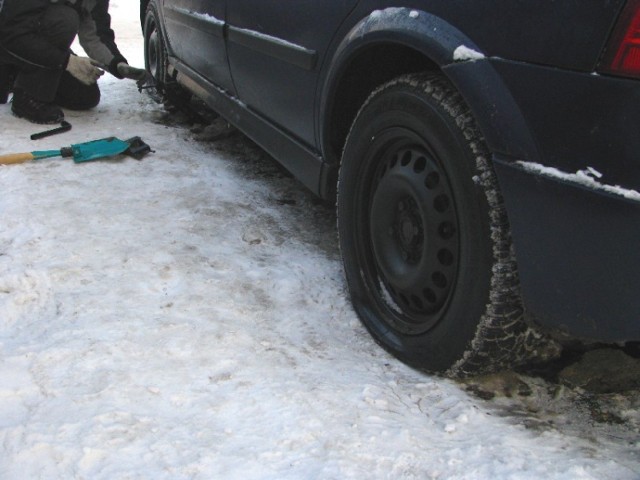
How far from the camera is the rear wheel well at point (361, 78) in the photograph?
1826 mm

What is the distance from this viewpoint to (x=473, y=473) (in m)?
1.43

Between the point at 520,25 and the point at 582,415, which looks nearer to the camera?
the point at 520,25

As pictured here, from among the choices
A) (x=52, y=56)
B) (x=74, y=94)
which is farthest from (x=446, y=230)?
(x=74, y=94)

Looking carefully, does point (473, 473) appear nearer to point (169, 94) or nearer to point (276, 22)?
point (276, 22)

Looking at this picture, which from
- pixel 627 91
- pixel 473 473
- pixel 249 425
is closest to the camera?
pixel 627 91

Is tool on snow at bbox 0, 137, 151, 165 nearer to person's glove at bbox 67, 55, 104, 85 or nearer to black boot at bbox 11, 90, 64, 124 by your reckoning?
black boot at bbox 11, 90, 64, 124

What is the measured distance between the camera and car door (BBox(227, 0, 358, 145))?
209 centimetres

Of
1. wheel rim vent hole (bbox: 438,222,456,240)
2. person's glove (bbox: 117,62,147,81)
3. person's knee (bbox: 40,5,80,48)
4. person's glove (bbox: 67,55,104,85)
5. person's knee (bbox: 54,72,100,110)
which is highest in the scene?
wheel rim vent hole (bbox: 438,222,456,240)

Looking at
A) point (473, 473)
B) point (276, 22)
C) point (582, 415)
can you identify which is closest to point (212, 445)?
point (473, 473)

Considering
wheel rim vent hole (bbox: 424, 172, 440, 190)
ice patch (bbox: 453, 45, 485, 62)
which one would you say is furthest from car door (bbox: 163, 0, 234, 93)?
ice patch (bbox: 453, 45, 485, 62)

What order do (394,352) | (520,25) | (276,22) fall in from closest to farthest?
(520,25) → (394,352) → (276,22)

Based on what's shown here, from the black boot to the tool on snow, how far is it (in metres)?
0.91

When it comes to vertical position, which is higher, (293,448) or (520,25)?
(520,25)

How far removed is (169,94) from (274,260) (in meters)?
2.74
